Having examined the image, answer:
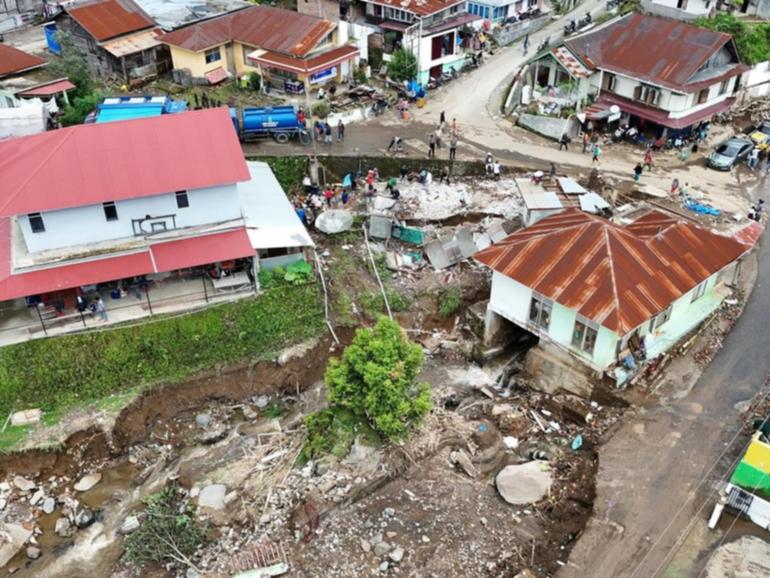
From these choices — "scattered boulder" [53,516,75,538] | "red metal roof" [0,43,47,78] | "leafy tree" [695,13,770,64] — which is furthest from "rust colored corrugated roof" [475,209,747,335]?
"red metal roof" [0,43,47,78]

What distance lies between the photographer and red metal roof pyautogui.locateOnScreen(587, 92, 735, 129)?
47.4 m

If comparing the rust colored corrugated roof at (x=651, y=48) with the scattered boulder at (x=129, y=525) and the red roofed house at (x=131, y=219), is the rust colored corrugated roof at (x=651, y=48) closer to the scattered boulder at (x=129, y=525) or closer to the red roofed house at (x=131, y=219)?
the red roofed house at (x=131, y=219)

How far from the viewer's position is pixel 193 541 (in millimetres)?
26125

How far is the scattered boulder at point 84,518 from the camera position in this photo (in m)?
27.7

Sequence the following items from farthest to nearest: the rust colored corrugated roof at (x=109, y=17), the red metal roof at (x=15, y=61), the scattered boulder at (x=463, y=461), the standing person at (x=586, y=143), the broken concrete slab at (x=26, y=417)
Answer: the rust colored corrugated roof at (x=109, y=17) < the red metal roof at (x=15, y=61) < the standing person at (x=586, y=143) < the broken concrete slab at (x=26, y=417) < the scattered boulder at (x=463, y=461)

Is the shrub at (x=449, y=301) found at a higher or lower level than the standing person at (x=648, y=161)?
lower

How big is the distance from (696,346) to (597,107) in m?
22.4

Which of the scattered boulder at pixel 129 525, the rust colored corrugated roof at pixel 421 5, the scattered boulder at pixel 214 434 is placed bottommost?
the scattered boulder at pixel 214 434

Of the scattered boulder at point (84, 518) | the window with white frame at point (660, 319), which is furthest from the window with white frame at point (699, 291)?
the scattered boulder at point (84, 518)

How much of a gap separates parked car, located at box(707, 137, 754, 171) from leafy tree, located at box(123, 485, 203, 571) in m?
36.6

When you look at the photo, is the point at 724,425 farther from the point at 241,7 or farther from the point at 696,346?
the point at 241,7

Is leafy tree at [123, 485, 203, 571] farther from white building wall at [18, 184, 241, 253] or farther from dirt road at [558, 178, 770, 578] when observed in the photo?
dirt road at [558, 178, 770, 578]

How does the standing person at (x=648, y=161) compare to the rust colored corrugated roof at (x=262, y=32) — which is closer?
the standing person at (x=648, y=161)

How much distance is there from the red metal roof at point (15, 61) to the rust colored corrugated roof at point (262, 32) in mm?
8912
